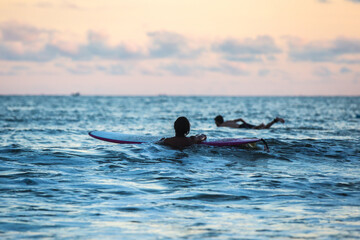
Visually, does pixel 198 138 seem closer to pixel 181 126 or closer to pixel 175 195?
pixel 181 126

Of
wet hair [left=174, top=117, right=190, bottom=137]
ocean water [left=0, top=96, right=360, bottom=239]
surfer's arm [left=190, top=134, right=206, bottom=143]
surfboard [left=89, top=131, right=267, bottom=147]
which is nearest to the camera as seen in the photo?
ocean water [left=0, top=96, right=360, bottom=239]

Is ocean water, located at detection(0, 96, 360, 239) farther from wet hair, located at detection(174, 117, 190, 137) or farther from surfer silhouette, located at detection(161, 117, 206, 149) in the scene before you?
wet hair, located at detection(174, 117, 190, 137)

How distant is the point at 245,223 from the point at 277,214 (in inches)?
24.0

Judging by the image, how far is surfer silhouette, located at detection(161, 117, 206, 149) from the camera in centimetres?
1089

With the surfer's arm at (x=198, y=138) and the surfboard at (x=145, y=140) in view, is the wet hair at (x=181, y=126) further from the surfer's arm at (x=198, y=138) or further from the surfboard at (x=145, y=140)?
the surfboard at (x=145, y=140)

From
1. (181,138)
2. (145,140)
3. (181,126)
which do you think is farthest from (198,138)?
(145,140)

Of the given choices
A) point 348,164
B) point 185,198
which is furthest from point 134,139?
point 185,198

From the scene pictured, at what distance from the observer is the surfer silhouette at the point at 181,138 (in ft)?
35.7

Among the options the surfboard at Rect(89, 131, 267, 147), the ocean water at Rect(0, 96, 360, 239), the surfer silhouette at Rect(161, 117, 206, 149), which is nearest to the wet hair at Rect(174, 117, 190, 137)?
the surfer silhouette at Rect(161, 117, 206, 149)

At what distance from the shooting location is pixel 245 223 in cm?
520

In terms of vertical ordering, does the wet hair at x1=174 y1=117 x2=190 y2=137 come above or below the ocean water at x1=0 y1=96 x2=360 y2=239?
above

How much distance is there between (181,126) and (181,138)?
1.43ft

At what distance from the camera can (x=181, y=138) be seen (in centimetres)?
1127

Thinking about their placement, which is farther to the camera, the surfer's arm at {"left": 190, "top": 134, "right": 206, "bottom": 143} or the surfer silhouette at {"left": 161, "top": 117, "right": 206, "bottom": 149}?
the surfer's arm at {"left": 190, "top": 134, "right": 206, "bottom": 143}
